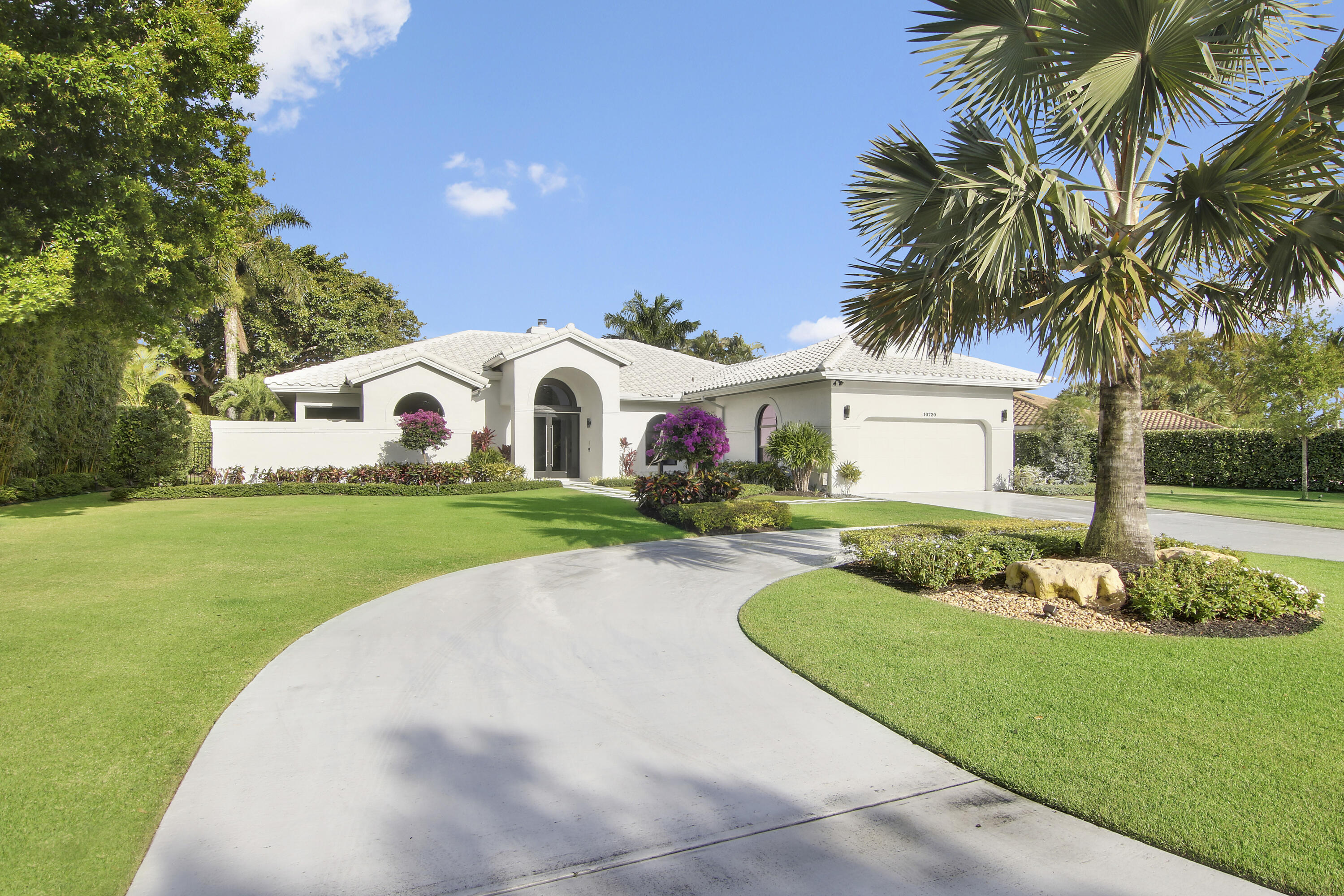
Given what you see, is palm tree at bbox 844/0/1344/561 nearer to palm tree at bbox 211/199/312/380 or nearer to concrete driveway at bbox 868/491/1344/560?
concrete driveway at bbox 868/491/1344/560

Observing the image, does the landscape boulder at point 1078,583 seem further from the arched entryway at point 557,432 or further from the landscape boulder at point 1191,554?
the arched entryway at point 557,432

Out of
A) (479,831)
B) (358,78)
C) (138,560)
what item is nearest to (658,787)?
(479,831)

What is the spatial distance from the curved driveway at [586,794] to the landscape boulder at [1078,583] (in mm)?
3504

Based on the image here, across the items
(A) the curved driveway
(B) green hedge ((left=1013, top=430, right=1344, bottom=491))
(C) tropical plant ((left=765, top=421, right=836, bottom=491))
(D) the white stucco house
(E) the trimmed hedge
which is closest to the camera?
(A) the curved driveway

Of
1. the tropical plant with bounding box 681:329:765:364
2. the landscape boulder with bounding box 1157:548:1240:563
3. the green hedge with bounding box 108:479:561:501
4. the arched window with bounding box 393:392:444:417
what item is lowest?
the landscape boulder with bounding box 1157:548:1240:563

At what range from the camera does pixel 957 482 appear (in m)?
21.8

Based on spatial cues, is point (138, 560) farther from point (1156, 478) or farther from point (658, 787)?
point (1156, 478)

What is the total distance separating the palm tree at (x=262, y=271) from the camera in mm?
29188

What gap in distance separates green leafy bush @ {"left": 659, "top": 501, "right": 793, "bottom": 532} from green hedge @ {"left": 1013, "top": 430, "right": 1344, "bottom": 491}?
14.4 metres

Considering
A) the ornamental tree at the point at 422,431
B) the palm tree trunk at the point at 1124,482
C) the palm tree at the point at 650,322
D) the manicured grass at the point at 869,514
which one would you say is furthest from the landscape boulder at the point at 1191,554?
the palm tree at the point at 650,322

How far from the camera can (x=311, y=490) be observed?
1947cm

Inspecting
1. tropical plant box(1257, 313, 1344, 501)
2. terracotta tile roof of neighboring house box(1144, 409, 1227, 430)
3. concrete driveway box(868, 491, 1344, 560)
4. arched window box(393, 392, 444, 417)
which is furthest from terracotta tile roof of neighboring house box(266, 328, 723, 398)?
terracotta tile roof of neighboring house box(1144, 409, 1227, 430)

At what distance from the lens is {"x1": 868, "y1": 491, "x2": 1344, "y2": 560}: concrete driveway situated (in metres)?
11.0

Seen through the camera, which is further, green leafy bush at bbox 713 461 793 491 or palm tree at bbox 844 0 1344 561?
green leafy bush at bbox 713 461 793 491
